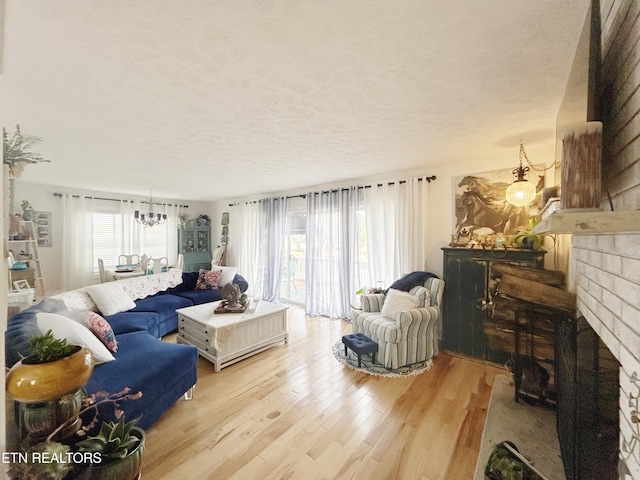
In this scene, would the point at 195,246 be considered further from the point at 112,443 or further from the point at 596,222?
the point at 596,222

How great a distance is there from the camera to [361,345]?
2750 mm

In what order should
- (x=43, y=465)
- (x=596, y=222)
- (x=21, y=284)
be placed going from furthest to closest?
(x=21, y=284) < (x=43, y=465) < (x=596, y=222)

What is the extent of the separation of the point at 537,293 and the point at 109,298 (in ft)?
14.7

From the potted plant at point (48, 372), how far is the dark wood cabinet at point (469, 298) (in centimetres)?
319

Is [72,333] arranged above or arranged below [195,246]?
below

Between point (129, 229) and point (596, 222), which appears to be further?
point (129, 229)

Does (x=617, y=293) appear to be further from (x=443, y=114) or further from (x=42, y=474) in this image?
(x=42, y=474)

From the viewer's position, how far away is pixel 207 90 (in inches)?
63.9

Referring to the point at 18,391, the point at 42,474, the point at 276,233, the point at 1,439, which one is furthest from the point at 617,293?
the point at 276,233

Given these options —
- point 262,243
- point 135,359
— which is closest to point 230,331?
point 135,359

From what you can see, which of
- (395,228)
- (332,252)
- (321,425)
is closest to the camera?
(321,425)

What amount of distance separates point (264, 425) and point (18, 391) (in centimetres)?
149

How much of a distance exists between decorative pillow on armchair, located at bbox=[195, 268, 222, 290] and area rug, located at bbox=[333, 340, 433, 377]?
2.70 m

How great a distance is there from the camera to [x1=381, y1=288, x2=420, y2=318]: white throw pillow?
298 cm
